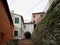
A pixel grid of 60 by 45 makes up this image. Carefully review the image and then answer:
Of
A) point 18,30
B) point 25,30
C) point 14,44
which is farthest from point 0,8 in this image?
point 25,30

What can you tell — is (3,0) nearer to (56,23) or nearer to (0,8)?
(0,8)

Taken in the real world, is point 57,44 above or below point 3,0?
below

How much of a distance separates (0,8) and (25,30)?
28.2 m

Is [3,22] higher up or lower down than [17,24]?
higher up

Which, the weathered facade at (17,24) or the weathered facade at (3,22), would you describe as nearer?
the weathered facade at (3,22)

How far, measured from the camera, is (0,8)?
46.2ft

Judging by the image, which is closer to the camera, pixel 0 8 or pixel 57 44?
pixel 57 44

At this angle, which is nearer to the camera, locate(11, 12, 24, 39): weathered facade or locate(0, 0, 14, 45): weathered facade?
locate(0, 0, 14, 45): weathered facade

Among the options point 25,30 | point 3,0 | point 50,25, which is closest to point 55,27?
point 50,25

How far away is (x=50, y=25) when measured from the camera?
6.42 metres

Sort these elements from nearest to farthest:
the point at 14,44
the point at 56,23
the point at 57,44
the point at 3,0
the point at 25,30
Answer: the point at 57,44
the point at 56,23
the point at 14,44
the point at 3,0
the point at 25,30

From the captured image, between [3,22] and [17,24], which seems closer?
[3,22]

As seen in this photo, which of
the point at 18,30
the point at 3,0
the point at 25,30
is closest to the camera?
the point at 3,0

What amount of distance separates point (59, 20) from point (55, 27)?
11.7 inches
